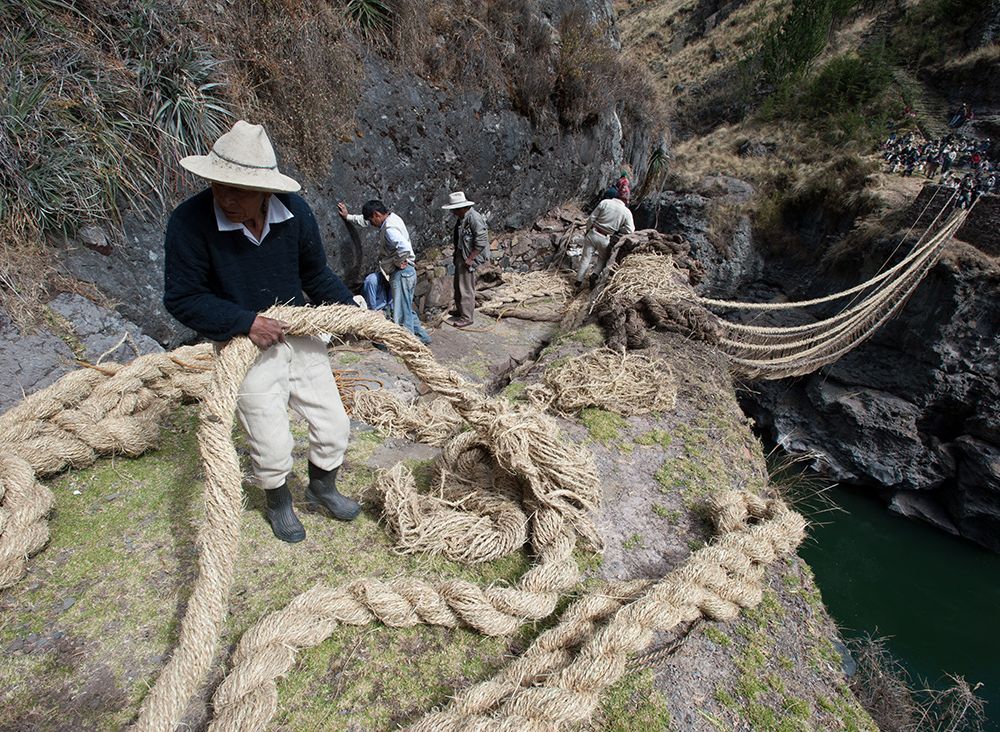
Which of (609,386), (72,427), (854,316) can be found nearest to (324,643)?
(72,427)

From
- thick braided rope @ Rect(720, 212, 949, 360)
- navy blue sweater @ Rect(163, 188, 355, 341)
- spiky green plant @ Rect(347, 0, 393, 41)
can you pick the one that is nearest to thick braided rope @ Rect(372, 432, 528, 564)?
navy blue sweater @ Rect(163, 188, 355, 341)

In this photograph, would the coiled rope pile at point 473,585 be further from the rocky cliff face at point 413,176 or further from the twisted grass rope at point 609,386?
the rocky cliff face at point 413,176

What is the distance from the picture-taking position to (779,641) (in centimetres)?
215

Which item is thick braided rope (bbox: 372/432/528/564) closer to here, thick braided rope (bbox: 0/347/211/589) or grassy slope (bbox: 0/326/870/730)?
grassy slope (bbox: 0/326/870/730)

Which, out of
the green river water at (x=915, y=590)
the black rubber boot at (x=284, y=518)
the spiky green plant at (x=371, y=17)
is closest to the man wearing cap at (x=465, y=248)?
the spiky green plant at (x=371, y=17)

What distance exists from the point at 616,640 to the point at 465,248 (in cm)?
559

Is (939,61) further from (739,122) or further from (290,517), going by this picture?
(290,517)

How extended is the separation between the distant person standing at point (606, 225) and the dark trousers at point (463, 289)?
2146mm

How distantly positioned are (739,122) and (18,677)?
3236 centimetres

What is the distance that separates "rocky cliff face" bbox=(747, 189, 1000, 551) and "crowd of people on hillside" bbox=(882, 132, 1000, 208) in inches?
53.2

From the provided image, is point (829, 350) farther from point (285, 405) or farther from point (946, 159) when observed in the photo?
point (946, 159)

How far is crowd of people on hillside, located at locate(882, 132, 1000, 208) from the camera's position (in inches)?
463

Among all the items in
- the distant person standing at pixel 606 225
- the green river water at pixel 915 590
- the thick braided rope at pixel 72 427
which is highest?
the distant person standing at pixel 606 225

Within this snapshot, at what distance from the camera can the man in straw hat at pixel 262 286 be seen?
1.95m
